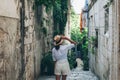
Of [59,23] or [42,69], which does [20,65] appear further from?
[59,23]

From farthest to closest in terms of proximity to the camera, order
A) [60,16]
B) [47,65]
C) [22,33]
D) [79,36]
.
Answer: [79,36] → [60,16] → [47,65] → [22,33]

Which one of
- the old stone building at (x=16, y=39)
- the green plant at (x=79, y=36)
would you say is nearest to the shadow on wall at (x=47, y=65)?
the old stone building at (x=16, y=39)

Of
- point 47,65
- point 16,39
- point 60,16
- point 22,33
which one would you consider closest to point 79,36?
point 60,16

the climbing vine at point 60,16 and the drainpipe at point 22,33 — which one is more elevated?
the climbing vine at point 60,16

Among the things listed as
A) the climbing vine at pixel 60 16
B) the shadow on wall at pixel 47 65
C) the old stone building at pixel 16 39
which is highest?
the climbing vine at pixel 60 16

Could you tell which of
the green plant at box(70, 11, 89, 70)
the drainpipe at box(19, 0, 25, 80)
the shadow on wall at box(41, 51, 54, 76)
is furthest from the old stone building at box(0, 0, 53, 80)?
the green plant at box(70, 11, 89, 70)

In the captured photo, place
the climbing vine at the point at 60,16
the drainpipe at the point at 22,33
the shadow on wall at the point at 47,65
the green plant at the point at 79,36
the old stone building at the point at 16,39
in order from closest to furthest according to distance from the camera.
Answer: the old stone building at the point at 16,39 → the drainpipe at the point at 22,33 → the shadow on wall at the point at 47,65 → the climbing vine at the point at 60,16 → the green plant at the point at 79,36

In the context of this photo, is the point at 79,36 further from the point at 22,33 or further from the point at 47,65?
the point at 22,33

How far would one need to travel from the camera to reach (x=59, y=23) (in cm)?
1617

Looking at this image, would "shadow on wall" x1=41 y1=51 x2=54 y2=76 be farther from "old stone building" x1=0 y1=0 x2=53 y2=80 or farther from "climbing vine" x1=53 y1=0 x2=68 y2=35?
"climbing vine" x1=53 y1=0 x2=68 y2=35

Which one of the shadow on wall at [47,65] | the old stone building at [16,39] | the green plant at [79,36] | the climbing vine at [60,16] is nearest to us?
the old stone building at [16,39]

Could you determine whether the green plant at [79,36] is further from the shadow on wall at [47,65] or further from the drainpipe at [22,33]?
the drainpipe at [22,33]

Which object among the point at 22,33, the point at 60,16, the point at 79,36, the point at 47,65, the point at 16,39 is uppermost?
the point at 60,16

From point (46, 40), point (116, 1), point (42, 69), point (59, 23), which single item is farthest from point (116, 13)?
point (59, 23)
